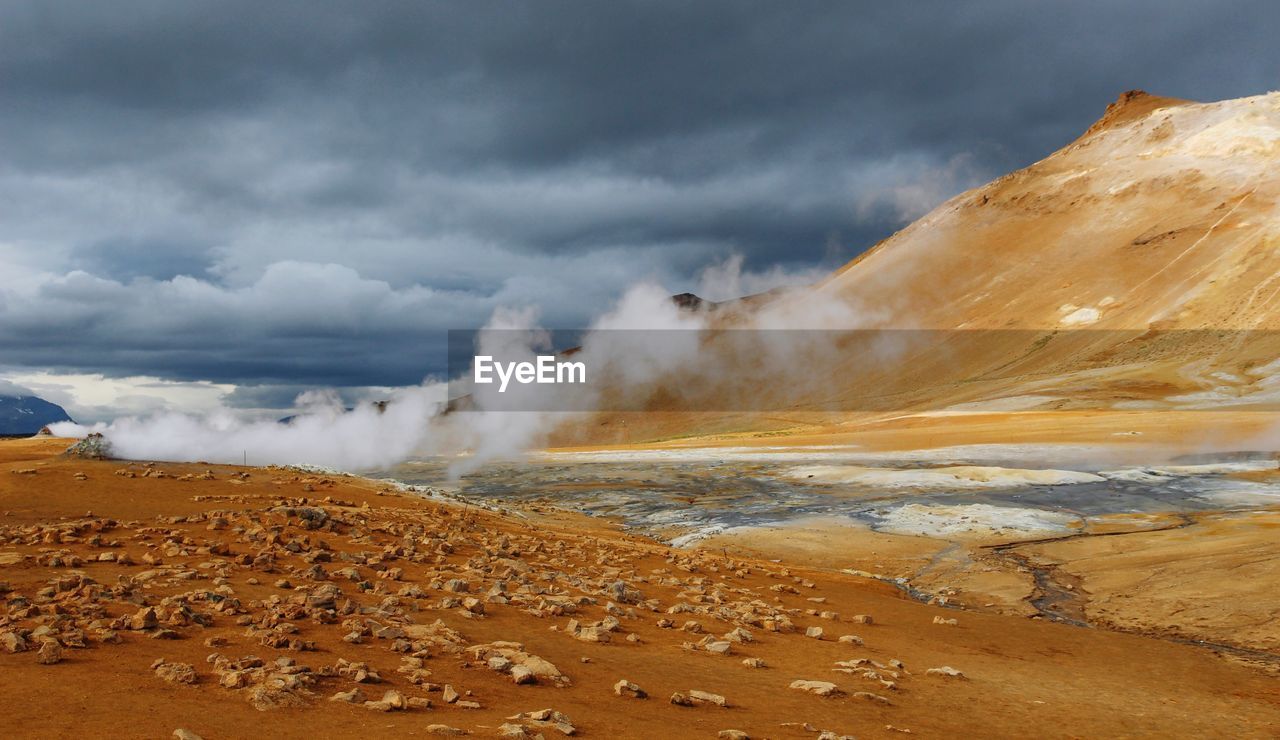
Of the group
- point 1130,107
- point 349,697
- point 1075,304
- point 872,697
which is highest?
point 1130,107

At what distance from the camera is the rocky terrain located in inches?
281

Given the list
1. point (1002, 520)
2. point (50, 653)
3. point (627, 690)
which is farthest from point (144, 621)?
point (1002, 520)

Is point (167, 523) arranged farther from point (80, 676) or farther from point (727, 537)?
point (727, 537)

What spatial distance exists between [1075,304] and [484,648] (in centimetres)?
12359

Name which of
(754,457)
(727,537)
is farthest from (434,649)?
(754,457)

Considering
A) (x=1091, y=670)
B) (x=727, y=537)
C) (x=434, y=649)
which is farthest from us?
(x=727, y=537)

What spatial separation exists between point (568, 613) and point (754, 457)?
1664 inches

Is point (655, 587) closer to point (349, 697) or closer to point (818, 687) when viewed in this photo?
point (818, 687)

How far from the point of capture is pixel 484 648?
363 inches

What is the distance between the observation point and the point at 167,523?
49.1ft

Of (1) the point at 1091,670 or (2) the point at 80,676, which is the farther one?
(1) the point at 1091,670

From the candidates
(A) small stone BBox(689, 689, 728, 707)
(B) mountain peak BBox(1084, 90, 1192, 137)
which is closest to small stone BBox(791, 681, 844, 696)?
(A) small stone BBox(689, 689, 728, 707)

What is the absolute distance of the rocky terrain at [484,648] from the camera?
23.4 feet

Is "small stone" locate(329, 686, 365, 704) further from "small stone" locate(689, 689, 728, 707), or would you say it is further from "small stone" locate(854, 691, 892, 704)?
"small stone" locate(854, 691, 892, 704)
